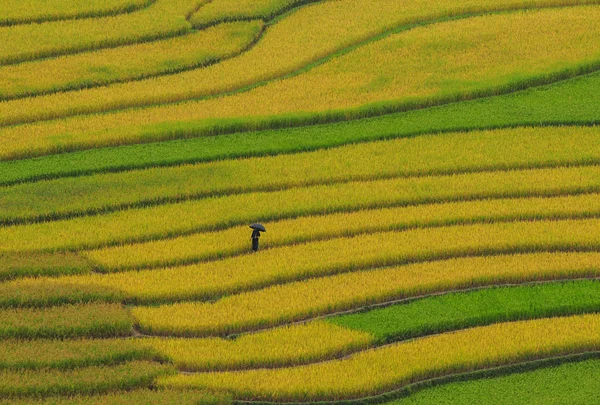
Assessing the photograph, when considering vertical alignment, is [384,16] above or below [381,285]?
above

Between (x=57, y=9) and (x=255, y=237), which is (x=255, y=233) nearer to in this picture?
(x=255, y=237)

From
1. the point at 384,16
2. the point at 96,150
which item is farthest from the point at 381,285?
the point at 384,16

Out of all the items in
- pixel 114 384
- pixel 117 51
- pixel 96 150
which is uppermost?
pixel 117 51

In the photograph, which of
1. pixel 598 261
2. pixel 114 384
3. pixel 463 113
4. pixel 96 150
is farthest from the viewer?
pixel 463 113

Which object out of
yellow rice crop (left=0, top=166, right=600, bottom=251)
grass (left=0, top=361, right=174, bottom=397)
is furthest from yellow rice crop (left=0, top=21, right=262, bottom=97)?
grass (left=0, top=361, right=174, bottom=397)

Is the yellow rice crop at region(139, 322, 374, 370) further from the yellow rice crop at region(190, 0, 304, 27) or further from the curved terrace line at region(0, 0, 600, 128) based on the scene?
the yellow rice crop at region(190, 0, 304, 27)

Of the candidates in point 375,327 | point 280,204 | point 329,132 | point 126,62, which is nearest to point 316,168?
point 280,204

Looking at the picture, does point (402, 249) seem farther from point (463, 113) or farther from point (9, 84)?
point (9, 84)
